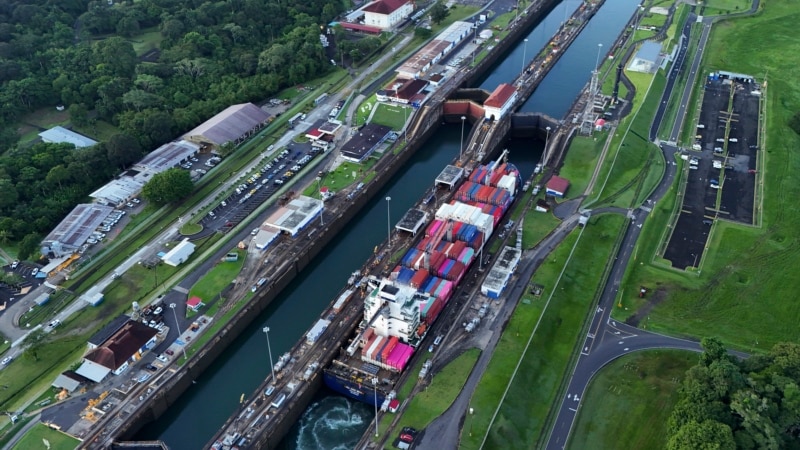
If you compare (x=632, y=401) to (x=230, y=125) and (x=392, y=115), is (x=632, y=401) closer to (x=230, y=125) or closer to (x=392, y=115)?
(x=392, y=115)

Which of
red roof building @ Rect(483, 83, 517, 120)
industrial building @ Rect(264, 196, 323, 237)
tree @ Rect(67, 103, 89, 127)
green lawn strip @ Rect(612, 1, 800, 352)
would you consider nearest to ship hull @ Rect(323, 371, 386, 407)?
industrial building @ Rect(264, 196, 323, 237)

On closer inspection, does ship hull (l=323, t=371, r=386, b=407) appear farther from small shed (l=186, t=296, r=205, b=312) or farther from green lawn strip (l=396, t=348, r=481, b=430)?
small shed (l=186, t=296, r=205, b=312)

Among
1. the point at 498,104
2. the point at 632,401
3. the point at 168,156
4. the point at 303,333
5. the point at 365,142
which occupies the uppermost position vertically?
the point at 498,104

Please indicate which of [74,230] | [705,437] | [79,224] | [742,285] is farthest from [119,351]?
[742,285]

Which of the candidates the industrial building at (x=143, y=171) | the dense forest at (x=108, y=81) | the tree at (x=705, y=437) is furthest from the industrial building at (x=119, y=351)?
the tree at (x=705, y=437)

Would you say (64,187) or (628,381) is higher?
(64,187)

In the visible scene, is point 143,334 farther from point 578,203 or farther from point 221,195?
point 578,203

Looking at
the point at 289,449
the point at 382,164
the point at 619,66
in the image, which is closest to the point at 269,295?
the point at 289,449
